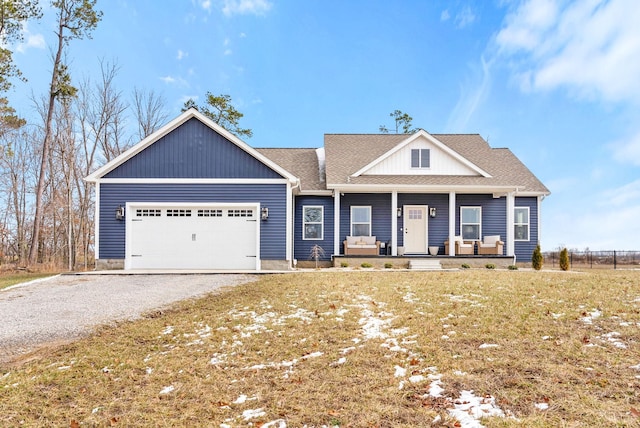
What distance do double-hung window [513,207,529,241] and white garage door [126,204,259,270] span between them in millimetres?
11554

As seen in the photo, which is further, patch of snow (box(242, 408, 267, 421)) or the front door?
the front door

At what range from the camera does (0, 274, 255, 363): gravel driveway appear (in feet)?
20.7

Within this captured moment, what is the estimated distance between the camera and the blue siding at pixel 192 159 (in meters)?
14.3

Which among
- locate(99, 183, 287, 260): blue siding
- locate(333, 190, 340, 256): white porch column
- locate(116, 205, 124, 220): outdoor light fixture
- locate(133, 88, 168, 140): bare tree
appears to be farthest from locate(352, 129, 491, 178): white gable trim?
locate(133, 88, 168, 140): bare tree

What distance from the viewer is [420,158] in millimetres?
16547

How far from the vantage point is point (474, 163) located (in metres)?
17.4

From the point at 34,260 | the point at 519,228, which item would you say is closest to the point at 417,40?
the point at 519,228

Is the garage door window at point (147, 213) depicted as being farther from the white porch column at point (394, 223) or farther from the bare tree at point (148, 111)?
the bare tree at point (148, 111)

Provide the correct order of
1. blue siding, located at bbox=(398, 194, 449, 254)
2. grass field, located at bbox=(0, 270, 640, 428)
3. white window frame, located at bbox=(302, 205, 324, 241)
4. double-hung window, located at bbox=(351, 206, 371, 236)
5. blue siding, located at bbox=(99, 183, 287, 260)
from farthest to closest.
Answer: blue siding, located at bbox=(398, 194, 449, 254)
double-hung window, located at bbox=(351, 206, 371, 236)
white window frame, located at bbox=(302, 205, 324, 241)
blue siding, located at bbox=(99, 183, 287, 260)
grass field, located at bbox=(0, 270, 640, 428)

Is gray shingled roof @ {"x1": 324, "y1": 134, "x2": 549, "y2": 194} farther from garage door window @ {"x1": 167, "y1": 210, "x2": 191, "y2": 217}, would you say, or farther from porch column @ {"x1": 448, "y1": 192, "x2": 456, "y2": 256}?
garage door window @ {"x1": 167, "y1": 210, "x2": 191, "y2": 217}

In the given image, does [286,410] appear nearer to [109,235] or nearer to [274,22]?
[109,235]

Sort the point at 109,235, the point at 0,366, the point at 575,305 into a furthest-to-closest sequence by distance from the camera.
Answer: the point at 109,235 < the point at 575,305 < the point at 0,366

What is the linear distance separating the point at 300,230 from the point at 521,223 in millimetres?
9950

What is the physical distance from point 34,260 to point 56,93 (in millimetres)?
8638
